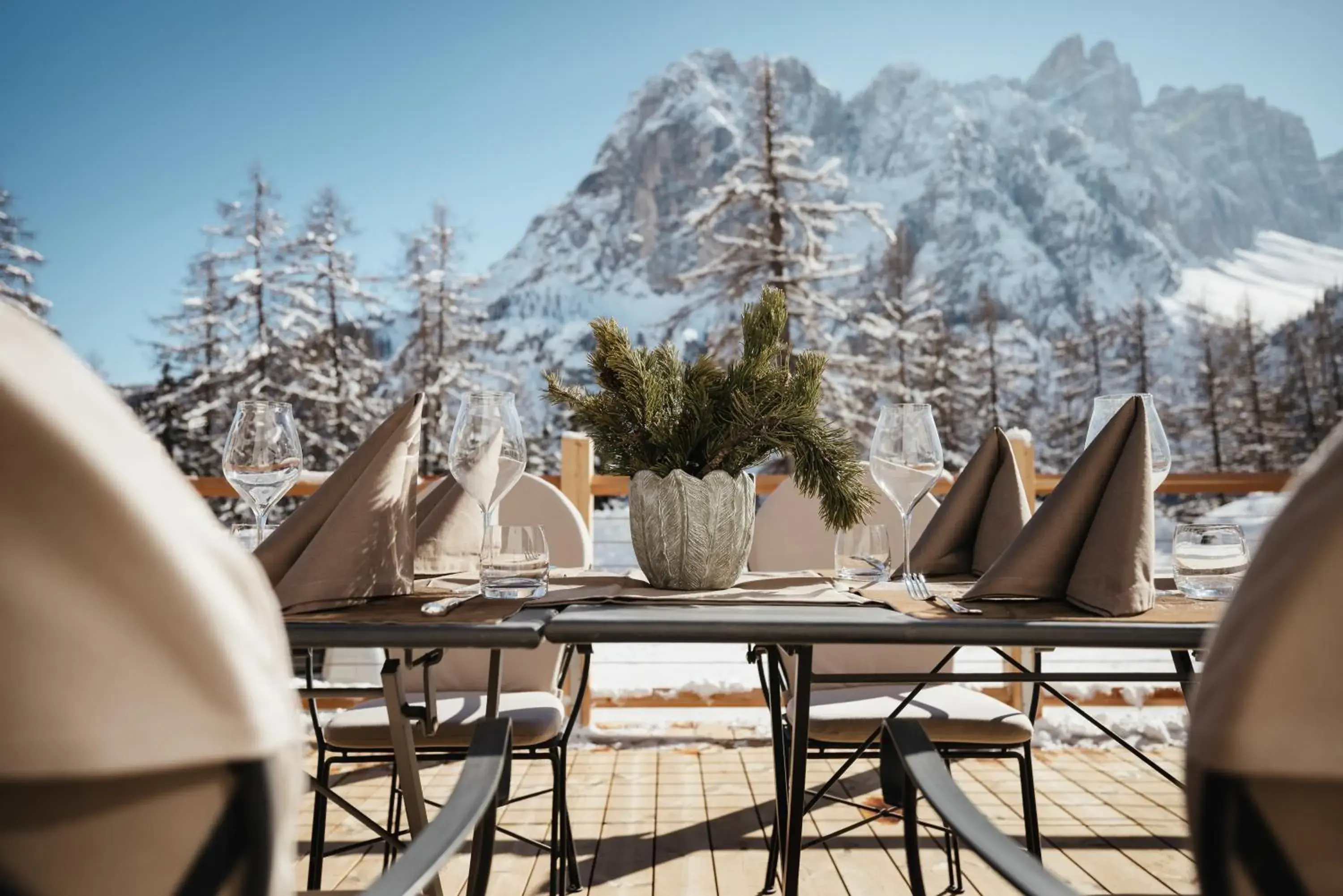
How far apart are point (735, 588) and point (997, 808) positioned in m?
1.45

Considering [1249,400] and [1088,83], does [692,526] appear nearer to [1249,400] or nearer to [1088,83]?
[1249,400]

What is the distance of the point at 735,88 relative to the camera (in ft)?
156

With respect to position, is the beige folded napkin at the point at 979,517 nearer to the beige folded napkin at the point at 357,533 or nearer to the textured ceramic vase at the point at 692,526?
the textured ceramic vase at the point at 692,526

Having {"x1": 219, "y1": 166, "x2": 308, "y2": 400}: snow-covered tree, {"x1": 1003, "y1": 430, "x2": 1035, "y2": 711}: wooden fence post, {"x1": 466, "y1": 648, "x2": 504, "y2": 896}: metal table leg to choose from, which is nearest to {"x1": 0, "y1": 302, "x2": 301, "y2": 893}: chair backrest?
{"x1": 466, "y1": 648, "x2": 504, "y2": 896}: metal table leg

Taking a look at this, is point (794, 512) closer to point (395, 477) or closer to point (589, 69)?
point (395, 477)

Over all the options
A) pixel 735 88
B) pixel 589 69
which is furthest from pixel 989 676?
pixel 735 88

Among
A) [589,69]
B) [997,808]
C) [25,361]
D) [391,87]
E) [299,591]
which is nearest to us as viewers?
[25,361]

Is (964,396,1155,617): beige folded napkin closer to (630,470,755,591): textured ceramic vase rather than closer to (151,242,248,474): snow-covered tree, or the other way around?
(630,470,755,591): textured ceramic vase

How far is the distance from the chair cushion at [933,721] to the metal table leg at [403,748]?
0.68m

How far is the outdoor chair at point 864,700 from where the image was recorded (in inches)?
63.7

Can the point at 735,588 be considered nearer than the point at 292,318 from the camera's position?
Yes

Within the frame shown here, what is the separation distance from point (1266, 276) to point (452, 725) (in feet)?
132

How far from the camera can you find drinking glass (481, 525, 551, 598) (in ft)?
Answer: 3.85

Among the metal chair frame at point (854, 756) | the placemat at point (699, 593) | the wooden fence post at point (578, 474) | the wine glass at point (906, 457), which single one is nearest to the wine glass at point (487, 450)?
the placemat at point (699, 593)
